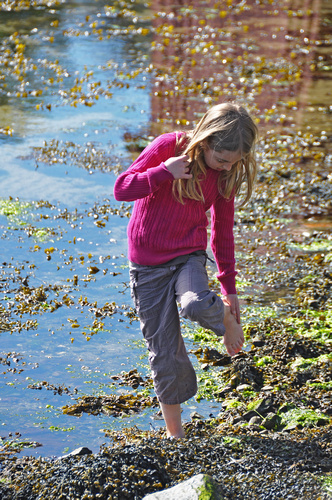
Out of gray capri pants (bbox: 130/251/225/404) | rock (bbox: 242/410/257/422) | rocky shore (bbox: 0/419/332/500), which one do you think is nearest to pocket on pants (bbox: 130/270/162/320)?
gray capri pants (bbox: 130/251/225/404)

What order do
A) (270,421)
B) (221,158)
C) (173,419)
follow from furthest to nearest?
(270,421) < (173,419) < (221,158)

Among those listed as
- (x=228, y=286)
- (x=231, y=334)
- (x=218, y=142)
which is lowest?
(x=231, y=334)

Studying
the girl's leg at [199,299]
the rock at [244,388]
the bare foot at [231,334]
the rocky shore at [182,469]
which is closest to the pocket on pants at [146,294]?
the girl's leg at [199,299]

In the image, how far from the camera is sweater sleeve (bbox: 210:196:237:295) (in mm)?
3430

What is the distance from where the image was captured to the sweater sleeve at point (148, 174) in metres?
3.01

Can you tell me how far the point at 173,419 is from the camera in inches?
134

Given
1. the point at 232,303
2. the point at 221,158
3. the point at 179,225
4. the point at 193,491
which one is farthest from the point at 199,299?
the point at 193,491

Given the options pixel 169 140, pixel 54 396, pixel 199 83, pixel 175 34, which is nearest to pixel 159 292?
pixel 169 140

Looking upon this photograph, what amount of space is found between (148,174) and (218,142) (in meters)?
0.36

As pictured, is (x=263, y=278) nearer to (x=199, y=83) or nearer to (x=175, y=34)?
(x=199, y=83)

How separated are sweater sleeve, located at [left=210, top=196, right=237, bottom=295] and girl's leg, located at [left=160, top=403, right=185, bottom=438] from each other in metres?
0.66

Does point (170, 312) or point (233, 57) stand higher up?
point (170, 312)

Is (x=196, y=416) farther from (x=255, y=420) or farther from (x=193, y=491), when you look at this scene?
(x=193, y=491)

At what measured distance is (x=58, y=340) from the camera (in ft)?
14.6
